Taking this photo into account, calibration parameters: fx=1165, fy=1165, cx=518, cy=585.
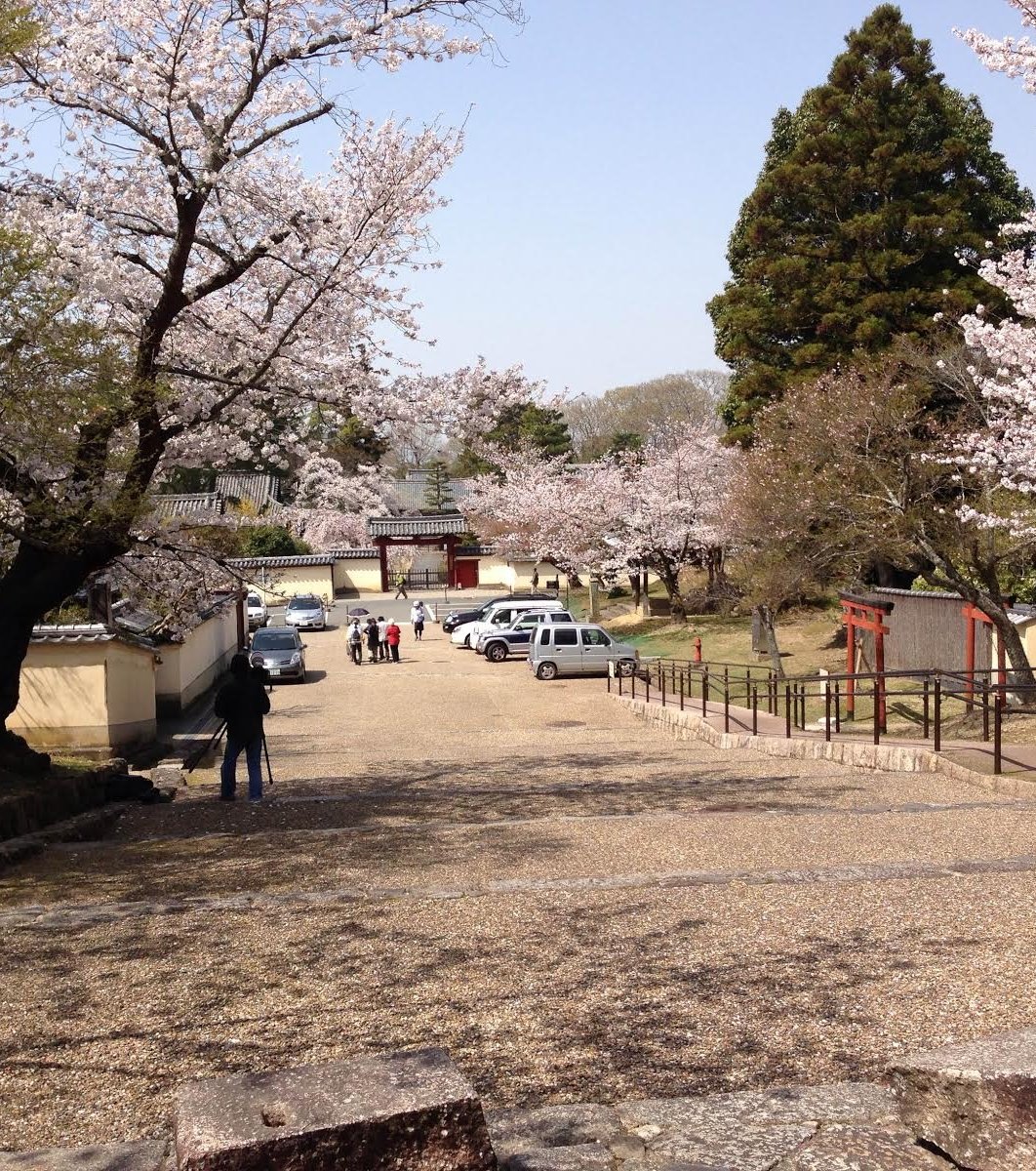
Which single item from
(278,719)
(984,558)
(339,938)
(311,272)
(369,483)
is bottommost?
(278,719)

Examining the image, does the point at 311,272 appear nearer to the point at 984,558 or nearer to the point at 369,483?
the point at 369,483

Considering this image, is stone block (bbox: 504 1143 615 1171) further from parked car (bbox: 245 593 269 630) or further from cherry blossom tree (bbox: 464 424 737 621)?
parked car (bbox: 245 593 269 630)

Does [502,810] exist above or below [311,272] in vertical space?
below

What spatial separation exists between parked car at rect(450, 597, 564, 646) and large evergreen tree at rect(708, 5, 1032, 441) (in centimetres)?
1178

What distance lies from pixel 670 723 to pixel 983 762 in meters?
9.56

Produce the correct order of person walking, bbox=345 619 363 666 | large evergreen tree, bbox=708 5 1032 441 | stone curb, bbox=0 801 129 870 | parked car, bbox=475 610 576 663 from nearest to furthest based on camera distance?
stone curb, bbox=0 801 129 870 → large evergreen tree, bbox=708 5 1032 441 → person walking, bbox=345 619 363 666 → parked car, bbox=475 610 576 663

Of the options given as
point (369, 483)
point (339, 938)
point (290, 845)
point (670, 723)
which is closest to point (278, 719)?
point (670, 723)

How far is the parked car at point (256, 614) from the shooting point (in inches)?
1844

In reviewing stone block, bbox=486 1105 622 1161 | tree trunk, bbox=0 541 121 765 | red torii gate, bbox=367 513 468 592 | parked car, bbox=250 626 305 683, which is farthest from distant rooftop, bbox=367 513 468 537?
stone block, bbox=486 1105 622 1161

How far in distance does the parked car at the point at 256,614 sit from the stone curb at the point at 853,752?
2913cm

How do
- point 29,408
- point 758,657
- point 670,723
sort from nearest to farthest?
point 29,408
point 670,723
point 758,657

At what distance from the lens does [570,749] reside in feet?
54.8

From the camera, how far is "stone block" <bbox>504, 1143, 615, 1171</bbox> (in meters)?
3.17

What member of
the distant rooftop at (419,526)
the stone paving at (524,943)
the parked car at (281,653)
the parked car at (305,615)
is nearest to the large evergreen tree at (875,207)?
the parked car at (281,653)
